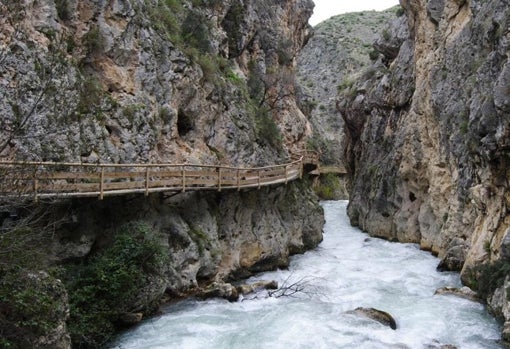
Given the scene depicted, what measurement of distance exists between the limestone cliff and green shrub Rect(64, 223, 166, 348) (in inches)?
2.4

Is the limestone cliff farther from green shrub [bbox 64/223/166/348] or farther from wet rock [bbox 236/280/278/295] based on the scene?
wet rock [bbox 236/280/278/295]

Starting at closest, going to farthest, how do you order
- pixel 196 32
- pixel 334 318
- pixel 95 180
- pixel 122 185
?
pixel 122 185 → pixel 95 180 → pixel 334 318 → pixel 196 32

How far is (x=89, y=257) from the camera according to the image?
13234 mm

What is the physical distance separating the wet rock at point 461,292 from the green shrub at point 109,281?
10039mm

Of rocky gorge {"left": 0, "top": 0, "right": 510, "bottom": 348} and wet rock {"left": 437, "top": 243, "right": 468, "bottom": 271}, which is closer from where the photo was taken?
rocky gorge {"left": 0, "top": 0, "right": 510, "bottom": 348}

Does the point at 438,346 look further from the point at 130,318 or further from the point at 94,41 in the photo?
the point at 94,41

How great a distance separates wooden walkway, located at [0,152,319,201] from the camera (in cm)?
1012

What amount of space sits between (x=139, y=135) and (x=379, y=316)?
10.3 m

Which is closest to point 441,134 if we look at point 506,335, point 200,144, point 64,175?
point 200,144

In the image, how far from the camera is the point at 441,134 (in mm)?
22844

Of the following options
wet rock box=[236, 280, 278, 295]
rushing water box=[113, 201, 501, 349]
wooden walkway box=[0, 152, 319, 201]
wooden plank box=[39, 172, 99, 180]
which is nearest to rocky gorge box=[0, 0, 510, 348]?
wooden walkway box=[0, 152, 319, 201]

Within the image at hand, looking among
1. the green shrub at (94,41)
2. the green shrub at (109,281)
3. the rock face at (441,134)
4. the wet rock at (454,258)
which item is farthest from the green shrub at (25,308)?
the wet rock at (454,258)

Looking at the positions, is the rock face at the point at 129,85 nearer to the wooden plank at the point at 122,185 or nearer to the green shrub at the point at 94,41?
the green shrub at the point at 94,41

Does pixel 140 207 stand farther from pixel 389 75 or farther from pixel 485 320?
pixel 389 75
